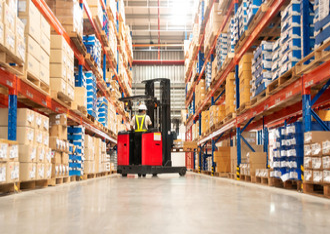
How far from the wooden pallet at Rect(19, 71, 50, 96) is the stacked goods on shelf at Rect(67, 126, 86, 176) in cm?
180

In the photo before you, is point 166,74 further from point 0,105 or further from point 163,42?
point 0,105

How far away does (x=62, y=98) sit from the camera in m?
6.68

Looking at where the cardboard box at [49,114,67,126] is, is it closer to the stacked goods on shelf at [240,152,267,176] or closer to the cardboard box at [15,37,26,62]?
the cardboard box at [15,37,26,62]

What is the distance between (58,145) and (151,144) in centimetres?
353

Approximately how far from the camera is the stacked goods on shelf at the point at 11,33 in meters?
3.99

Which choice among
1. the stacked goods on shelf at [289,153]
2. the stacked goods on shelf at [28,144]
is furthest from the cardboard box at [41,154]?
the stacked goods on shelf at [289,153]

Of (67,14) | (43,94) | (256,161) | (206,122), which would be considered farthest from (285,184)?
(206,122)

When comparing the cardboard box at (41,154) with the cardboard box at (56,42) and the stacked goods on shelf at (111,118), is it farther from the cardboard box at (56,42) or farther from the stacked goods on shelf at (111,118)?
the stacked goods on shelf at (111,118)

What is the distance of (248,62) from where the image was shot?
7.22 meters

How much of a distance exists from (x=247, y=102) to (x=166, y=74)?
15.2 meters

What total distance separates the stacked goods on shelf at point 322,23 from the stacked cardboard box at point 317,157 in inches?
40.3

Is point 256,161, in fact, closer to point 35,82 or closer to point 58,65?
point 58,65

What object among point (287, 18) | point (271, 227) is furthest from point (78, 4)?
point (271, 227)

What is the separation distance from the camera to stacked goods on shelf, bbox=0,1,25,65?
13.1 feet
